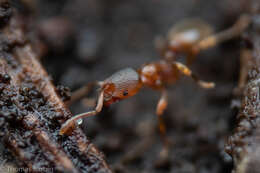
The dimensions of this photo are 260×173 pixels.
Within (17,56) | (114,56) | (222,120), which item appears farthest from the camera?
(114,56)

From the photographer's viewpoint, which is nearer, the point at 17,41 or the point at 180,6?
the point at 17,41

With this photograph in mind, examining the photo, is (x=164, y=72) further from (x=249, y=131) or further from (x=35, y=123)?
(x=35, y=123)

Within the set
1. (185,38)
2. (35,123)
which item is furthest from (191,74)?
(35,123)

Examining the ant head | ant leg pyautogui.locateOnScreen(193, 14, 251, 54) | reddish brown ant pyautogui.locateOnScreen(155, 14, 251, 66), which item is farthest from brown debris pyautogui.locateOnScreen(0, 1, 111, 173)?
ant leg pyautogui.locateOnScreen(193, 14, 251, 54)

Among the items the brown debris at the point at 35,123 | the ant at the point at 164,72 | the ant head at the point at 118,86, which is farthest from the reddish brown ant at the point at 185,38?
the brown debris at the point at 35,123

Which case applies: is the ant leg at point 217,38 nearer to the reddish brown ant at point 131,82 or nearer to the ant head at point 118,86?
the reddish brown ant at point 131,82

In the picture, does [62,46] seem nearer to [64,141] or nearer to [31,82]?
[31,82]

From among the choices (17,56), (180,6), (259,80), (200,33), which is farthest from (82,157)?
(180,6)
